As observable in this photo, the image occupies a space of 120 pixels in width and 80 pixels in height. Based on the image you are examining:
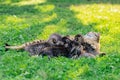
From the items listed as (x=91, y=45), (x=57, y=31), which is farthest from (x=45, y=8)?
(x=91, y=45)

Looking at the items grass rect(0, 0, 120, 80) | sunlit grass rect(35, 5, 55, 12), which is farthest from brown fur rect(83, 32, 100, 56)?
sunlit grass rect(35, 5, 55, 12)

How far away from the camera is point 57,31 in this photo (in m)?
13.7

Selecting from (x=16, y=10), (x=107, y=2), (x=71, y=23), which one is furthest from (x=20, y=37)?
(x=107, y=2)

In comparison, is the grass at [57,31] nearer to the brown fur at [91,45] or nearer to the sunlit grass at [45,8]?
the sunlit grass at [45,8]

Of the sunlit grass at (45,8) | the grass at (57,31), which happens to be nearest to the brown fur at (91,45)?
the grass at (57,31)

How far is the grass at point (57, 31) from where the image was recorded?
8.64 meters

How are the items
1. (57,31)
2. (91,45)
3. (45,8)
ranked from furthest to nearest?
(45,8) < (57,31) < (91,45)

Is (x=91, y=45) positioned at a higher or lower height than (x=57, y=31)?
higher

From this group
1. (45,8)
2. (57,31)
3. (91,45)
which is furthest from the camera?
(45,8)

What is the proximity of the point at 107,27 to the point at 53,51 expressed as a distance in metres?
4.18

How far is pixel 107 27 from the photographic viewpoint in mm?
13914

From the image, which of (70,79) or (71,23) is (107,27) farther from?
(70,79)

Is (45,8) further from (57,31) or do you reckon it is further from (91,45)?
(91,45)

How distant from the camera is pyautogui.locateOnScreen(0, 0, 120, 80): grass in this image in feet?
28.3
